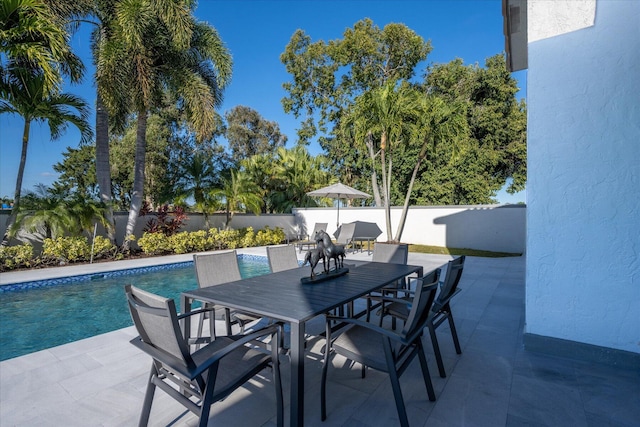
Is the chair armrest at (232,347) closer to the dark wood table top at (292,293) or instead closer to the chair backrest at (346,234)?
the dark wood table top at (292,293)

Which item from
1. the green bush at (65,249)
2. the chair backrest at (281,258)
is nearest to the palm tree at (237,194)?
the green bush at (65,249)

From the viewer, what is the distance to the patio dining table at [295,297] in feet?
6.17

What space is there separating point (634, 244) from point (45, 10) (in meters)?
12.3

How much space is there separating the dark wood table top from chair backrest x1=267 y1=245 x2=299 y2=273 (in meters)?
0.61

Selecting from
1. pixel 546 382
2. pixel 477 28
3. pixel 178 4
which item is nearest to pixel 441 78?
pixel 477 28

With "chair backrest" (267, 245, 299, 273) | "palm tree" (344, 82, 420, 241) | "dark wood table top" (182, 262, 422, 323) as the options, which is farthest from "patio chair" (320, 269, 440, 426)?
"palm tree" (344, 82, 420, 241)

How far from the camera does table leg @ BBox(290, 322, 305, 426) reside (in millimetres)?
1830

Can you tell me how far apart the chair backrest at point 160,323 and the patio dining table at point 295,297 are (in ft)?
1.65

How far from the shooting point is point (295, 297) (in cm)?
242

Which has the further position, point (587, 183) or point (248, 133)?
point (248, 133)

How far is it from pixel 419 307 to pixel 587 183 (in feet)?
7.75

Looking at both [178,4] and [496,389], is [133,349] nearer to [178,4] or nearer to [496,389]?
[496,389]

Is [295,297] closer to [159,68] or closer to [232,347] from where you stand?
[232,347]

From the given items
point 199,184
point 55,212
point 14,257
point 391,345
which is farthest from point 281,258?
point 199,184
